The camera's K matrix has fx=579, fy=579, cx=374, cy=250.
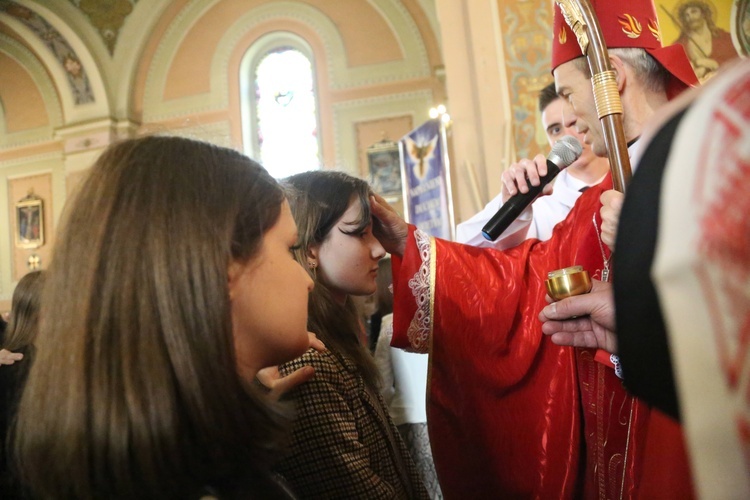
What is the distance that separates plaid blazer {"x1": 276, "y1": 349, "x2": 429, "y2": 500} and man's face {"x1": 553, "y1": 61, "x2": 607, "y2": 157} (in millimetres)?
958

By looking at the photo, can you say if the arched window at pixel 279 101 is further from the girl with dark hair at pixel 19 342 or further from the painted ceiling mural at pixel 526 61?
the girl with dark hair at pixel 19 342

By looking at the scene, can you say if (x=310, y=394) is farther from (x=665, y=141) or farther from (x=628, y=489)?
(x=665, y=141)

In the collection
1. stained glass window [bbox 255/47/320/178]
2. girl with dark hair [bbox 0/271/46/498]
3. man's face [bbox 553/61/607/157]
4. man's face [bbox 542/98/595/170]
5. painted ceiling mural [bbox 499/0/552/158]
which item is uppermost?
stained glass window [bbox 255/47/320/178]

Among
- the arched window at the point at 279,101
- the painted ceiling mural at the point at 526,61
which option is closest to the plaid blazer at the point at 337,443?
the painted ceiling mural at the point at 526,61

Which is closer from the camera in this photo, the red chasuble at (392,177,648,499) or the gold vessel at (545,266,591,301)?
the gold vessel at (545,266,591,301)

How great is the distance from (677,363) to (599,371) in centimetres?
129

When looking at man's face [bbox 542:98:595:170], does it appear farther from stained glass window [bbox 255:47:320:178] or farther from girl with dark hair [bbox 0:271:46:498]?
stained glass window [bbox 255:47:320:178]

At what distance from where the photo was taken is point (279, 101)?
1112 cm

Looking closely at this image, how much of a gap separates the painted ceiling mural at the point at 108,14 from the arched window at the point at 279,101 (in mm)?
2339

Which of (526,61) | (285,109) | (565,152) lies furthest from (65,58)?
(565,152)

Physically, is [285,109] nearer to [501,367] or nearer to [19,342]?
[19,342]

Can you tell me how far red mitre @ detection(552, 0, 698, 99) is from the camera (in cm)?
168

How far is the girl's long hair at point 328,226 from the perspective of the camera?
5.50 ft

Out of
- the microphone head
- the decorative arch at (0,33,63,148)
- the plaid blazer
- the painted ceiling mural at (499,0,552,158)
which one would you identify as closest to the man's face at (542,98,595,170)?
the painted ceiling mural at (499,0,552,158)
